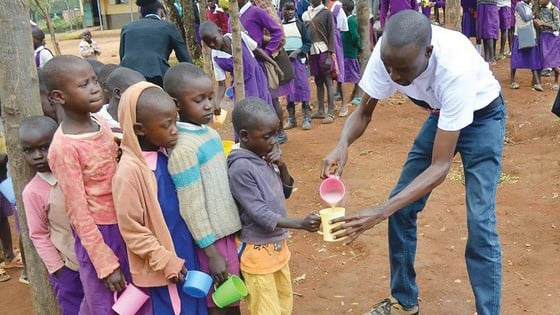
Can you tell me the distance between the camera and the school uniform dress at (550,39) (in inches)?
329

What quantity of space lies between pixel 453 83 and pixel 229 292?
1.30 meters

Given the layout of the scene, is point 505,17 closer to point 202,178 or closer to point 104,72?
point 104,72

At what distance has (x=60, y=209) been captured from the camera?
2.64m

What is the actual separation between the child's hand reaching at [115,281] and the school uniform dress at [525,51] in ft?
24.5

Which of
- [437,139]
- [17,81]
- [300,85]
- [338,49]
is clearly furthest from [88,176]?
[338,49]

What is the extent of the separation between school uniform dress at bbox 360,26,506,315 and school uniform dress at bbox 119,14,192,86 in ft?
7.07

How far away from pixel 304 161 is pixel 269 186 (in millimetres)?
3802

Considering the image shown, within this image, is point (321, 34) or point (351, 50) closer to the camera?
point (321, 34)

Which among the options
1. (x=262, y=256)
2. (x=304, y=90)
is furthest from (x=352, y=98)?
(x=262, y=256)

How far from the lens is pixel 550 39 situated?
8.46 meters

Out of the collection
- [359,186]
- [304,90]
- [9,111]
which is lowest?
[359,186]

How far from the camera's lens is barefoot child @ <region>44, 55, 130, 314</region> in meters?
2.41

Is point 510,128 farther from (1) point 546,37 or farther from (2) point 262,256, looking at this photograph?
(2) point 262,256

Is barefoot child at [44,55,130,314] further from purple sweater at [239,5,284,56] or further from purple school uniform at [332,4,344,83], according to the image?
purple school uniform at [332,4,344,83]
